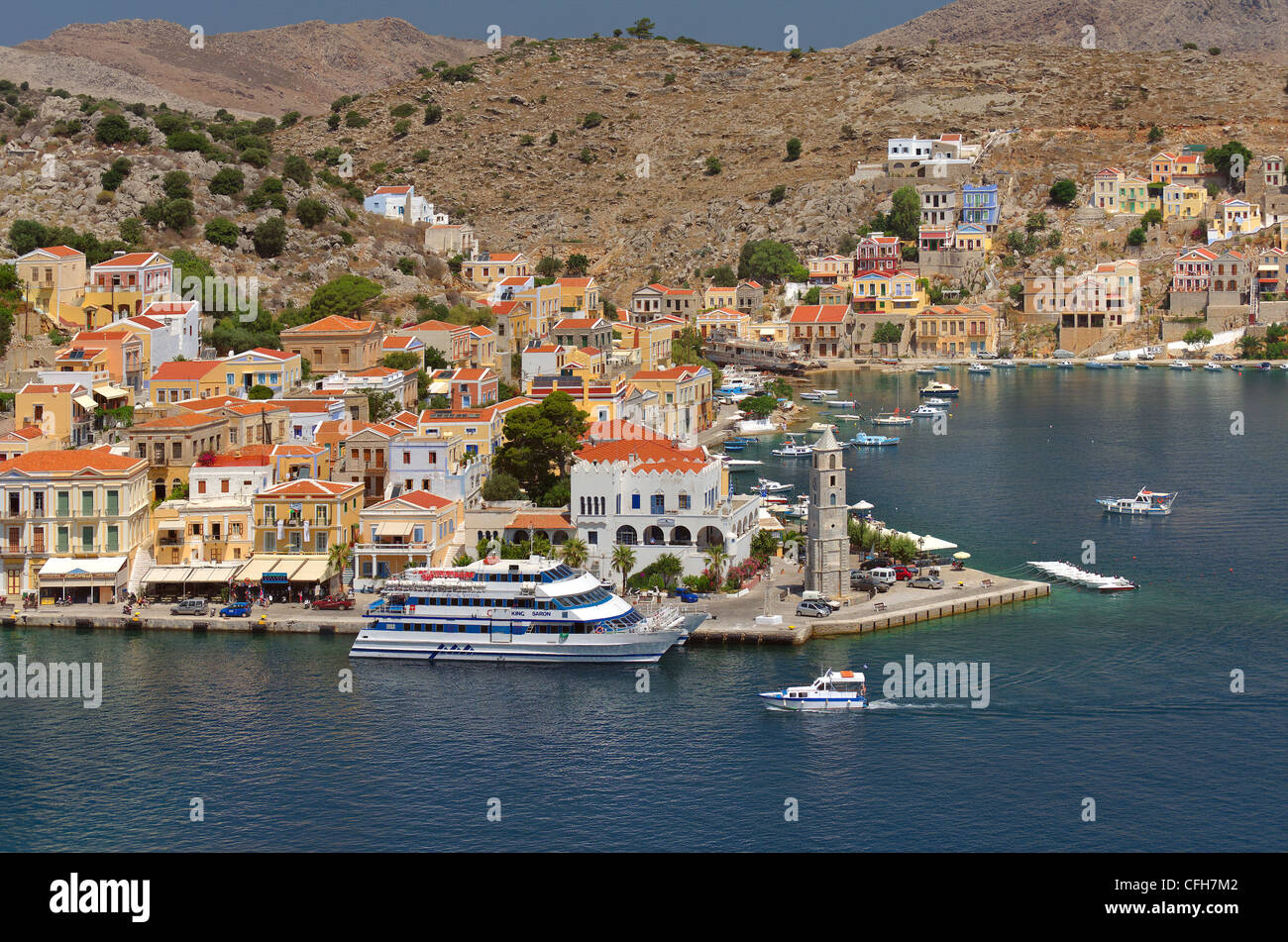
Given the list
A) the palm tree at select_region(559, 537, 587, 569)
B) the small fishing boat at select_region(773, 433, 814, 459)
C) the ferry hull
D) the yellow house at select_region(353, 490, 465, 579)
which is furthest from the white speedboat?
the small fishing boat at select_region(773, 433, 814, 459)

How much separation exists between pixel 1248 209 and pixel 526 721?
108 metres

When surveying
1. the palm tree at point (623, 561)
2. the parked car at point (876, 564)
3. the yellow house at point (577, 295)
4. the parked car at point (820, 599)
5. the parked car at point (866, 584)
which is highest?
the yellow house at point (577, 295)

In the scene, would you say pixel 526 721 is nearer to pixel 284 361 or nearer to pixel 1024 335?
pixel 284 361

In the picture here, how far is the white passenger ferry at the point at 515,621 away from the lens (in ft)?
166

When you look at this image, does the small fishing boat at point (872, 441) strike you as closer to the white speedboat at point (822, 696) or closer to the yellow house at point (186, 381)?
the yellow house at point (186, 381)

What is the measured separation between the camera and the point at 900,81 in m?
172

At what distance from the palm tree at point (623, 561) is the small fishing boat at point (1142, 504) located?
942 inches

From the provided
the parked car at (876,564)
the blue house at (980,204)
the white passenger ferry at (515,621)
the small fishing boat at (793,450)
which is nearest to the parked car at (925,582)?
the parked car at (876,564)

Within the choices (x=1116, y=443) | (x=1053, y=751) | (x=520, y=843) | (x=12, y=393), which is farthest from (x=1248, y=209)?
(x=520, y=843)

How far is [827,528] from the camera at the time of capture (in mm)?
54750

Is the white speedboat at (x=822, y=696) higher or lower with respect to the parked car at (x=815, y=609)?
lower

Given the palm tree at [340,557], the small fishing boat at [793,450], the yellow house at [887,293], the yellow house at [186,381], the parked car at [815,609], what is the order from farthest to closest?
1. the yellow house at [887,293]
2. the small fishing boat at [793,450]
3. the yellow house at [186,381]
4. the palm tree at [340,557]
5. the parked car at [815,609]

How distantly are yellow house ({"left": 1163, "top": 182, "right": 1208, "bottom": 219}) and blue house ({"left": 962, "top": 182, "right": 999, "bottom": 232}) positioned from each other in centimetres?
1313

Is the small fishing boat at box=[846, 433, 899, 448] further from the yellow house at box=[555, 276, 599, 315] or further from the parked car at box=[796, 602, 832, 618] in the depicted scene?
the parked car at box=[796, 602, 832, 618]
